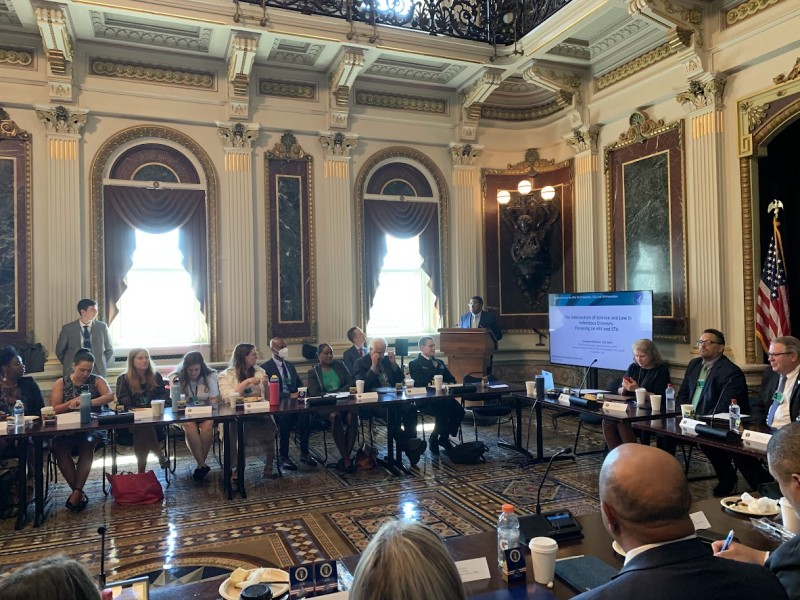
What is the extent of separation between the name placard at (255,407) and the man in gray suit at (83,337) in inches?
101

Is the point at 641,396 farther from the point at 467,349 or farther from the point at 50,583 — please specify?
the point at 50,583

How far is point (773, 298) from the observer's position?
577 cm

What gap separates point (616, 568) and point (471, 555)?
0.45 meters

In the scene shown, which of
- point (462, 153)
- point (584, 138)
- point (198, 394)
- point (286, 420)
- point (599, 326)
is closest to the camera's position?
point (198, 394)

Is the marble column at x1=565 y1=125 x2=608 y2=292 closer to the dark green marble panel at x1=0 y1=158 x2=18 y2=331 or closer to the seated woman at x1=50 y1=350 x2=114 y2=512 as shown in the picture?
the seated woman at x1=50 y1=350 x2=114 y2=512

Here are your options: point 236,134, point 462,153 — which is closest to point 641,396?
point 462,153

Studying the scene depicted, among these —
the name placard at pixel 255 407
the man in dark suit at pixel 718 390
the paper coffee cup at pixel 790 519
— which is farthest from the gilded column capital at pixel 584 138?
the paper coffee cup at pixel 790 519

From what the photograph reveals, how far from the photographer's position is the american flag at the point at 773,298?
5727 millimetres

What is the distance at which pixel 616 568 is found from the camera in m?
1.89

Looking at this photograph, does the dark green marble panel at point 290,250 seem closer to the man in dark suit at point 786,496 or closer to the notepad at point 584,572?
the notepad at point 584,572

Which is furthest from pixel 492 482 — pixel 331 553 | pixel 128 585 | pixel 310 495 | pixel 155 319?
pixel 155 319

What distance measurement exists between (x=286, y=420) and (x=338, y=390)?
0.67 metres

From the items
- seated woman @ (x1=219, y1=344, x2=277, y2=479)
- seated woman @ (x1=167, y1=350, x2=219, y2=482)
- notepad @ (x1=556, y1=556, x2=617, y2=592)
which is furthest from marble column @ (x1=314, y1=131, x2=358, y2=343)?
notepad @ (x1=556, y1=556, x2=617, y2=592)

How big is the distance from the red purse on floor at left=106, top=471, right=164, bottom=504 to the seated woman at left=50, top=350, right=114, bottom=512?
0.23 m
